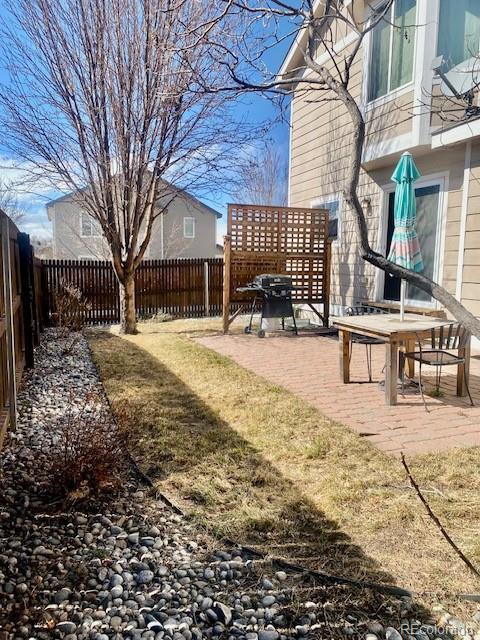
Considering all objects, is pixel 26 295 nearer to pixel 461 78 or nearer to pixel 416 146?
pixel 416 146

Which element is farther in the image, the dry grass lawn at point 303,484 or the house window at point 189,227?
the house window at point 189,227

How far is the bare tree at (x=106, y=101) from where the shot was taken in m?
7.52

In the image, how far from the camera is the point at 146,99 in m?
7.77

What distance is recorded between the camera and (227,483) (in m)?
2.95

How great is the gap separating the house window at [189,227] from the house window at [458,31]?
22182mm

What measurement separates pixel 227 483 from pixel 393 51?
7498 millimetres

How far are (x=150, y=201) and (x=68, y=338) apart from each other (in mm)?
2914

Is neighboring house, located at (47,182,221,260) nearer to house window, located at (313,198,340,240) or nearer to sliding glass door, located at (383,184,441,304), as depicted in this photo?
house window, located at (313,198,340,240)

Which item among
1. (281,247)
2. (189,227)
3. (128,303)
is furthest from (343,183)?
(189,227)

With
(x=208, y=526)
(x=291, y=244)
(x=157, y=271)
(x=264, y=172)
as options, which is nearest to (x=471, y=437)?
(x=208, y=526)

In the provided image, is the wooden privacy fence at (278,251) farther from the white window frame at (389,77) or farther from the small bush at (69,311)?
the small bush at (69,311)

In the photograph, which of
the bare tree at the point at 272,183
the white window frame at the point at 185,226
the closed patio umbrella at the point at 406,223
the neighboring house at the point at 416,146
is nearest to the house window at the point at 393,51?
the neighboring house at the point at 416,146

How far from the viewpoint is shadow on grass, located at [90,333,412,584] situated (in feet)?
7.36

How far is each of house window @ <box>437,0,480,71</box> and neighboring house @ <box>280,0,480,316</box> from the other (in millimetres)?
13
